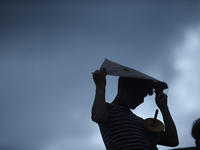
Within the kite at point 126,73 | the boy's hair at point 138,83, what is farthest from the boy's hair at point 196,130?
the boy's hair at point 138,83

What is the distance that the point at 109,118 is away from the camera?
4.97 feet

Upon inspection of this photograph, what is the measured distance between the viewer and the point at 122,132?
1459 mm

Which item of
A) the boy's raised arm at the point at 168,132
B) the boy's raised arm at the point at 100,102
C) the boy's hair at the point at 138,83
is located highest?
the boy's hair at the point at 138,83

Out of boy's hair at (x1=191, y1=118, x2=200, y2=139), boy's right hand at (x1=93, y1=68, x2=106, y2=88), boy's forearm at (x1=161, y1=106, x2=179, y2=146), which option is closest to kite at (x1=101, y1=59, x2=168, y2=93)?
boy's right hand at (x1=93, y1=68, x2=106, y2=88)

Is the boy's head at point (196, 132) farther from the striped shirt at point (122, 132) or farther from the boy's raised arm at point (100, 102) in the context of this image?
the boy's raised arm at point (100, 102)

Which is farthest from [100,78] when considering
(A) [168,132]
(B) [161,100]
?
(A) [168,132]

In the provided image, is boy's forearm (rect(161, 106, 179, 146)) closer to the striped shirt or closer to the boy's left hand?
the boy's left hand

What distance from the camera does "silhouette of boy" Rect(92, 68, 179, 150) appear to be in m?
1.38

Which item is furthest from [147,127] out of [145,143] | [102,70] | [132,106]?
[102,70]

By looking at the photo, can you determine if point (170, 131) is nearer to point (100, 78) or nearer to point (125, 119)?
point (125, 119)

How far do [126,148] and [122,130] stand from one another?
165 mm

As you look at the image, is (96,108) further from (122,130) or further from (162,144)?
(162,144)

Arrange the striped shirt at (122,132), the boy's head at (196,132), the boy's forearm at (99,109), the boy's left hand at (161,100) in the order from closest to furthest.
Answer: the boy's forearm at (99,109) → the striped shirt at (122,132) → the boy's left hand at (161,100) → the boy's head at (196,132)

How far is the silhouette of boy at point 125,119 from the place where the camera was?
54.2 inches
